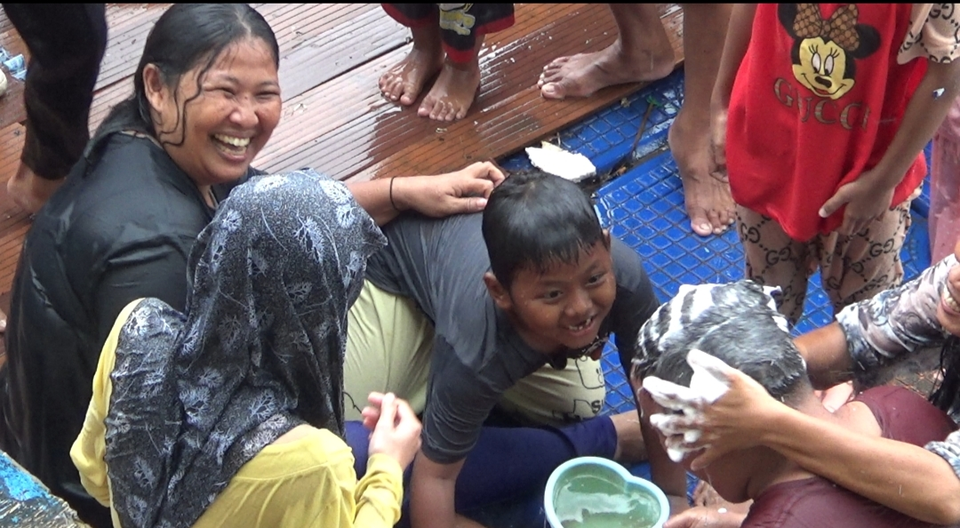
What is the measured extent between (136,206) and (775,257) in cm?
145

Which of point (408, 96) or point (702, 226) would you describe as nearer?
point (702, 226)

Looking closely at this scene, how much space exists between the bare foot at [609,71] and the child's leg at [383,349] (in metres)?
1.18

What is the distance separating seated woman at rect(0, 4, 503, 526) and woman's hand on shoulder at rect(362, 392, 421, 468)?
43cm

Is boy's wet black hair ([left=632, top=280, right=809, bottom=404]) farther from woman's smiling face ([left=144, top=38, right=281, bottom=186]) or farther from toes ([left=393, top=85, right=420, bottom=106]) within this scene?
toes ([left=393, top=85, right=420, bottom=106])

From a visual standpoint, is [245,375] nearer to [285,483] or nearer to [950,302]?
[285,483]

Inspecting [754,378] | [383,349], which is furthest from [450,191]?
[754,378]

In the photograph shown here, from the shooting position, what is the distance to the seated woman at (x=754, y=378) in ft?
4.85

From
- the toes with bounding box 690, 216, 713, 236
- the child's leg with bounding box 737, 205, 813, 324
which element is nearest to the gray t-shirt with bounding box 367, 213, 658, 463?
the child's leg with bounding box 737, 205, 813, 324

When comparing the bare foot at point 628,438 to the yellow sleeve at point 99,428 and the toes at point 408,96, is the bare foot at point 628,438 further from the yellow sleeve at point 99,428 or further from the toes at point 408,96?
the toes at point 408,96

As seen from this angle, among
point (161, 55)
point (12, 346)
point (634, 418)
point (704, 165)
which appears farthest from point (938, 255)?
point (12, 346)

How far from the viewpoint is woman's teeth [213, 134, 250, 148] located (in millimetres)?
2072

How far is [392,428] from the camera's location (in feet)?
6.21

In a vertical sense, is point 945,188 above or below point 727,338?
below

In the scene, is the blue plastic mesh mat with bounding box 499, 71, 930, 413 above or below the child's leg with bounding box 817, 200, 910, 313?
below
